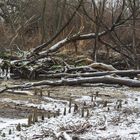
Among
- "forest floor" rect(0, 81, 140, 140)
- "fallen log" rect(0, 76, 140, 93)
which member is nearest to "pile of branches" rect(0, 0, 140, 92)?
"fallen log" rect(0, 76, 140, 93)

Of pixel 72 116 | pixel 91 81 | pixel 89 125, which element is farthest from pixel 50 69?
pixel 89 125

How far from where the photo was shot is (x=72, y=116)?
7.21 m

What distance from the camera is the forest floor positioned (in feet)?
19.8

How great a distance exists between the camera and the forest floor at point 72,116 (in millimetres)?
6039

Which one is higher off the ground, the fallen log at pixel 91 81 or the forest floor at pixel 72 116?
the fallen log at pixel 91 81

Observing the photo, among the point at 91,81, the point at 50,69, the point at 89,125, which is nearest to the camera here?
the point at 89,125

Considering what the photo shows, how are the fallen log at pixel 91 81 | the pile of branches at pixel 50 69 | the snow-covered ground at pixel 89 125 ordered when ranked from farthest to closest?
the pile of branches at pixel 50 69
the fallen log at pixel 91 81
the snow-covered ground at pixel 89 125

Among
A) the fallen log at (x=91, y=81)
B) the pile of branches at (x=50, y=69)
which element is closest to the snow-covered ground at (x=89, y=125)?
the fallen log at (x=91, y=81)

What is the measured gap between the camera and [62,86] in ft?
36.8

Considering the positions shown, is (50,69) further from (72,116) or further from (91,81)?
(72,116)

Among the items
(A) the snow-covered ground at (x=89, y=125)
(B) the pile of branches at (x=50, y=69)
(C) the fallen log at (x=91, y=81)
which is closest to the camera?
(A) the snow-covered ground at (x=89, y=125)

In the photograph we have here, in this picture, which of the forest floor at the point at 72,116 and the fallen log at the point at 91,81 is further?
the fallen log at the point at 91,81

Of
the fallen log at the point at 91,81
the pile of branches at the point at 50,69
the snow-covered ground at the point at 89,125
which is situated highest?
the pile of branches at the point at 50,69

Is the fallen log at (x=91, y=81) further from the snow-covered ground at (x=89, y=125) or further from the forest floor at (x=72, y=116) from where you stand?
the snow-covered ground at (x=89, y=125)
